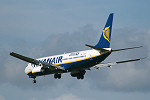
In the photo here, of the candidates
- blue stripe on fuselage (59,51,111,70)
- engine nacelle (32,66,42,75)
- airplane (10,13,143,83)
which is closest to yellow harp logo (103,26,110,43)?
airplane (10,13,143,83)

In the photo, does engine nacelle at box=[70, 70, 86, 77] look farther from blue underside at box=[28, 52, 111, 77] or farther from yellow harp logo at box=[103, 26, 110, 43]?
yellow harp logo at box=[103, 26, 110, 43]

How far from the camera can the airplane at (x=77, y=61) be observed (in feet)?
229

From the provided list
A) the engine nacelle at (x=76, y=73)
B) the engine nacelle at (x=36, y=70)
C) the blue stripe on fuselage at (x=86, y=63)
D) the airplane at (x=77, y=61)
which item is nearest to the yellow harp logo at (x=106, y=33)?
the airplane at (x=77, y=61)

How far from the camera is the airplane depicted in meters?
69.8

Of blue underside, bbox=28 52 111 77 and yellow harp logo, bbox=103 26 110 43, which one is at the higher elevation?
yellow harp logo, bbox=103 26 110 43

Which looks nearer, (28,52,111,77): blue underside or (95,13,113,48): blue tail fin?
(28,52,111,77): blue underside

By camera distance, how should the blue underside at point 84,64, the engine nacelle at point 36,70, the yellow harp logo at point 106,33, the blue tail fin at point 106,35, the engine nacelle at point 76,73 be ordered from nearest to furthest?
1. the blue underside at point 84,64
2. the blue tail fin at point 106,35
3. the yellow harp logo at point 106,33
4. the engine nacelle at point 36,70
5. the engine nacelle at point 76,73

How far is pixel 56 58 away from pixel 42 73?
13.1 feet

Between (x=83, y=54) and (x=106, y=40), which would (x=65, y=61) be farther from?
(x=106, y=40)

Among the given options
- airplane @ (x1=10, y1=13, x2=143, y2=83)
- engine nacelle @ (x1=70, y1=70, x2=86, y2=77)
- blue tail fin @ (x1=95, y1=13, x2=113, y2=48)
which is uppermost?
blue tail fin @ (x1=95, y1=13, x2=113, y2=48)

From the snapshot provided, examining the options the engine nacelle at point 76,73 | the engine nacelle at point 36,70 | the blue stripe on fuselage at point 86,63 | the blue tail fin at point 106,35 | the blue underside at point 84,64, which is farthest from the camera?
the engine nacelle at point 76,73

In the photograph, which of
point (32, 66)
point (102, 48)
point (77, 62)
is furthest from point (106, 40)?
point (32, 66)

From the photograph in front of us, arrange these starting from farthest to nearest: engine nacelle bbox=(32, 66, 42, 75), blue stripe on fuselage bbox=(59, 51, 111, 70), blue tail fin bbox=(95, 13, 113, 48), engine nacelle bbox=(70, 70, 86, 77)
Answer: engine nacelle bbox=(70, 70, 86, 77), engine nacelle bbox=(32, 66, 42, 75), blue tail fin bbox=(95, 13, 113, 48), blue stripe on fuselage bbox=(59, 51, 111, 70)

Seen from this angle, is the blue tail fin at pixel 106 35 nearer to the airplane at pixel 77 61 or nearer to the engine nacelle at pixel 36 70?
the airplane at pixel 77 61
